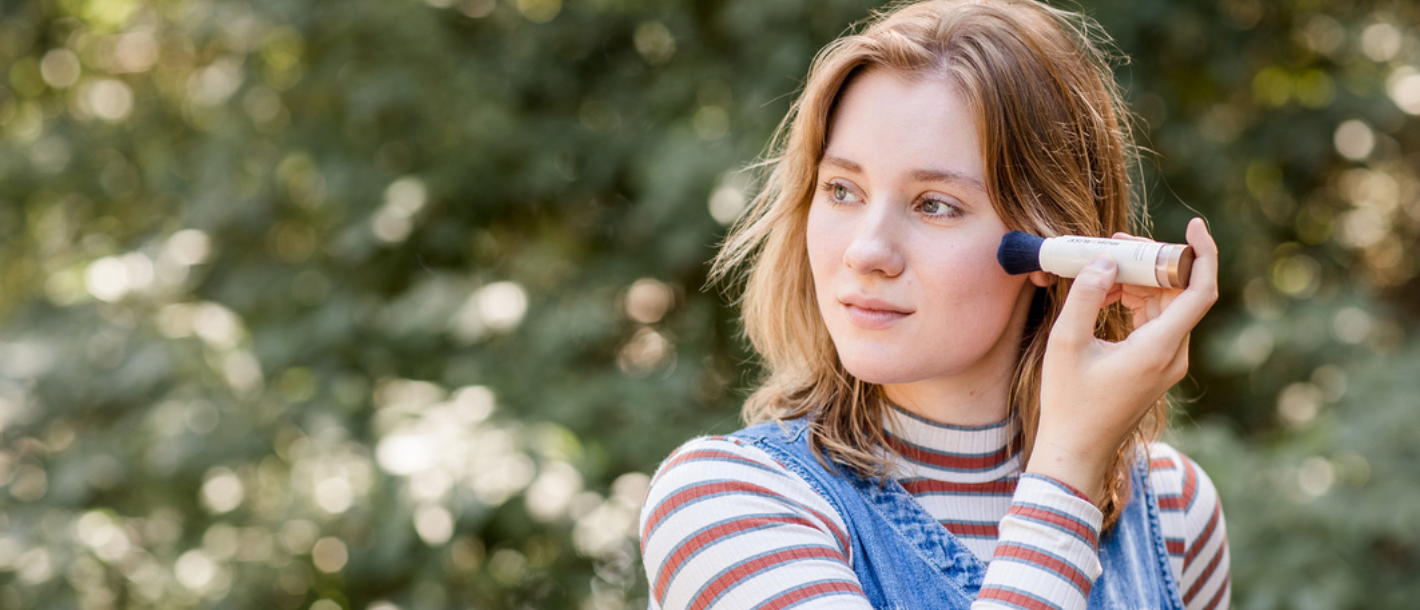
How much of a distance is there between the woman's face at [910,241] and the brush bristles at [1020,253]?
0.02 metres

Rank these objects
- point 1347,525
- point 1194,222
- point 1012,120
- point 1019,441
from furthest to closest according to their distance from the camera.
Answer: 1. point 1347,525
2. point 1019,441
3. point 1012,120
4. point 1194,222

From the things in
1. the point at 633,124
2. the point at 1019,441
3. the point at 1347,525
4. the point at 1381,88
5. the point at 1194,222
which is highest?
the point at 1194,222

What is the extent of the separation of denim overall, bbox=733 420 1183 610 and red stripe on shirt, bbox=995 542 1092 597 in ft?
0.42

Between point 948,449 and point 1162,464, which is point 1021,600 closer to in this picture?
point 948,449

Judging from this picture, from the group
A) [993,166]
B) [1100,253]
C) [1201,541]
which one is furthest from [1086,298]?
[1201,541]

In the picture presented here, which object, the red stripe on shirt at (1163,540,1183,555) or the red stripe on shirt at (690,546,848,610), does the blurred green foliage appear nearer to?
the red stripe on shirt at (1163,540,1183,555)

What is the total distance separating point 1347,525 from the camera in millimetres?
2357

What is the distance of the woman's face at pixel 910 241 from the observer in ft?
3.44

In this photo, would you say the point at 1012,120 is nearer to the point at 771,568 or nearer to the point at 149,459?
the point at 771,568

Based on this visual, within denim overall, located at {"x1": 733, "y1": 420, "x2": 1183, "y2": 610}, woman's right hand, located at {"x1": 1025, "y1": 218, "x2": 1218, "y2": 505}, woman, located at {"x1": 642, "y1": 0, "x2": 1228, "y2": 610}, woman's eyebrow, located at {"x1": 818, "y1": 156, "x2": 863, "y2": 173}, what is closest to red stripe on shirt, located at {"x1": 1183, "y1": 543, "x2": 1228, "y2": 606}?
woman, located at {"x1": 642, "y1": 0, "x2": 1228, "y2": 610}

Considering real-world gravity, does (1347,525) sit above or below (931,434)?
below

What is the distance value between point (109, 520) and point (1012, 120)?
273 cm

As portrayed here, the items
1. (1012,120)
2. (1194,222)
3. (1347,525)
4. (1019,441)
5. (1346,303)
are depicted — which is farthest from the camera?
(1346,303)

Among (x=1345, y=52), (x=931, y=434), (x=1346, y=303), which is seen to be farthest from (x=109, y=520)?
(x=1345, y=52)
